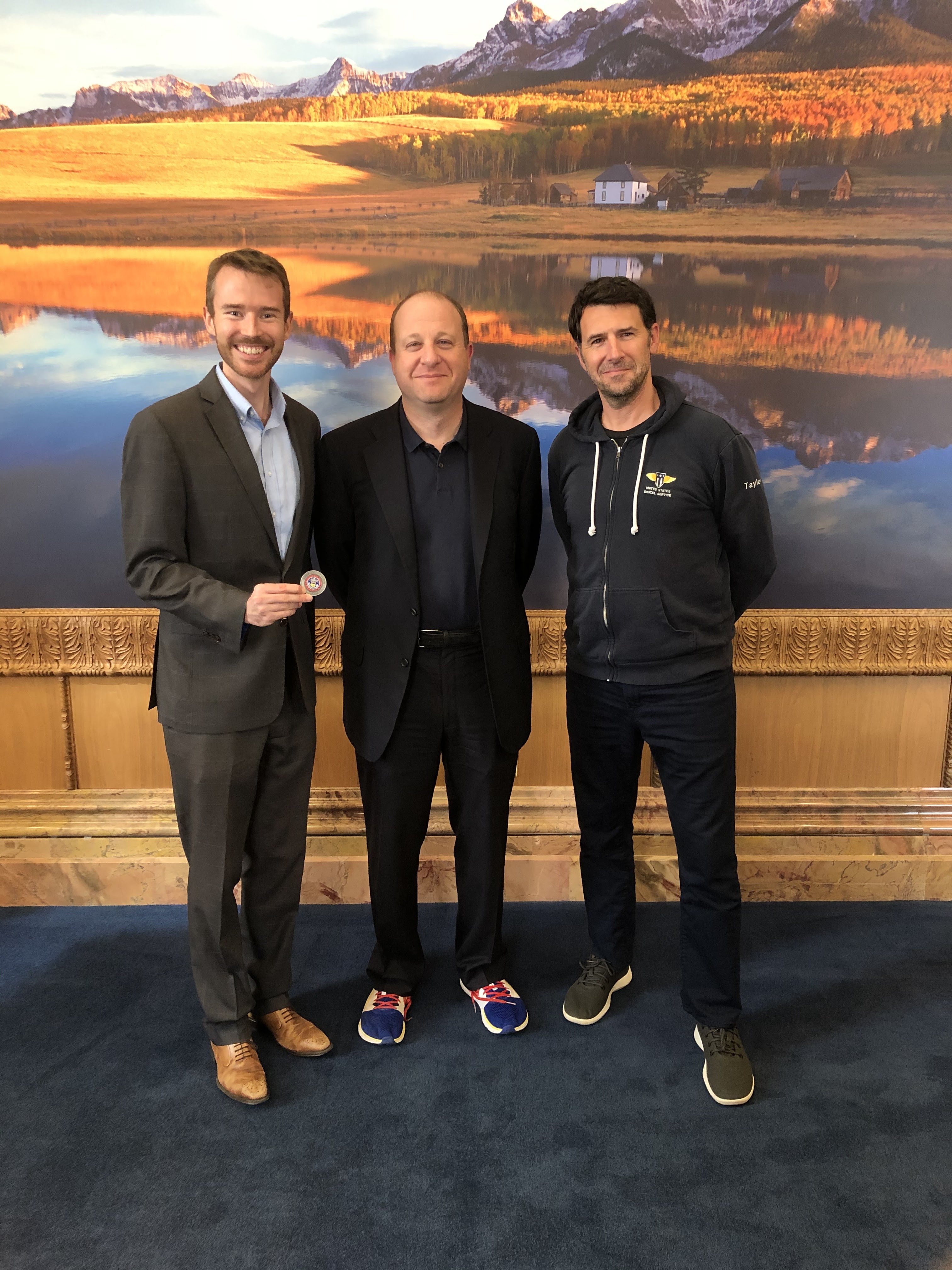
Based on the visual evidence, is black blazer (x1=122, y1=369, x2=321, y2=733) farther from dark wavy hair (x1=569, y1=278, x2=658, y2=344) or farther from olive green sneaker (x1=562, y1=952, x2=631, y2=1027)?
olive green sneaker (x1=562, y1=952, x2=631, y2=1027)

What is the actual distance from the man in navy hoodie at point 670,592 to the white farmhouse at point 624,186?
3.58 feet

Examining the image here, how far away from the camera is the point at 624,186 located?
3068mm

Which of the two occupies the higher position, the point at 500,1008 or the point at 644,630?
the point at 644,630

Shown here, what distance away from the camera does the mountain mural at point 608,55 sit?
116 inches

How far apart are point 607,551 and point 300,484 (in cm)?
82

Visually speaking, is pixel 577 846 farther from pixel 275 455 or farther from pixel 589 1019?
pixel 275 455

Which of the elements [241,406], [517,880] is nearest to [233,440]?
[241,406]

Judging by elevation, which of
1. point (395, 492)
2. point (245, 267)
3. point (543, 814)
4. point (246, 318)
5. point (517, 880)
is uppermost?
point (245, 267)

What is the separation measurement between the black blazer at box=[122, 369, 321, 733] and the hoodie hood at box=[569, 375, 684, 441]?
733mm

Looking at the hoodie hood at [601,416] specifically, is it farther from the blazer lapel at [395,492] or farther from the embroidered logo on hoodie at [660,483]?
the blazer lapel at [395,492]

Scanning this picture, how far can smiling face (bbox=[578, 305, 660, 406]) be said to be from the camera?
2.12 meters

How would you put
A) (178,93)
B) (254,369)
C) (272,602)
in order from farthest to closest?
(178,93)
(254,369)
(272,602)

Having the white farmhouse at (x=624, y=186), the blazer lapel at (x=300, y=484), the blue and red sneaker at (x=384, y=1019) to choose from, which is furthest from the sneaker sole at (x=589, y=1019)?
the white farmhouse at (x=624, y=186)

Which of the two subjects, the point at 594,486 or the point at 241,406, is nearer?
the point at 241,406
